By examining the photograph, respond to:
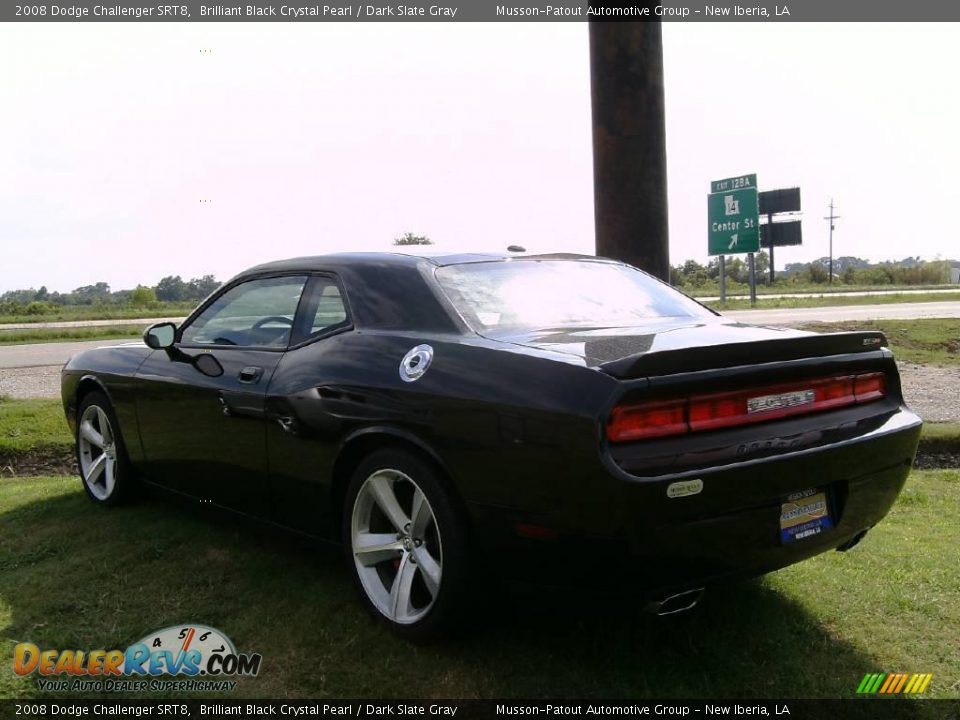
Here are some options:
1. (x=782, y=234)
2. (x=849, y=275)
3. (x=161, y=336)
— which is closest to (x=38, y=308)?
(x=782, y=234)

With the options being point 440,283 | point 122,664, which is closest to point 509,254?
point 440,283

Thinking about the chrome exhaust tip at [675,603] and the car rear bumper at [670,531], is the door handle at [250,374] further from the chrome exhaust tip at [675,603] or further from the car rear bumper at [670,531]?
the chrome exhaust tip at [675,603]

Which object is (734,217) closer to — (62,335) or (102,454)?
(62,335)

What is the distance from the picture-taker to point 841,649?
116 inches

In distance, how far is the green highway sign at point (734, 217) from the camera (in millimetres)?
30203

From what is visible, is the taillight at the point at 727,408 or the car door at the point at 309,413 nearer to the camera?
the taillight at the point at 727,408

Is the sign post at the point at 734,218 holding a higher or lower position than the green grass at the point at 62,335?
higher

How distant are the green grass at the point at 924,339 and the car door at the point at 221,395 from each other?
28.1ft

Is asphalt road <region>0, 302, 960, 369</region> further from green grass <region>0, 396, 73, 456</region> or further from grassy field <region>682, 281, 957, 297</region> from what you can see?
grassy field <region>682, 281, 957, 297</region>

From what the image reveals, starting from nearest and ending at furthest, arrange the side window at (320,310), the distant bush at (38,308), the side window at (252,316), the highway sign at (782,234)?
the side window at (320,310) → the side window at (252,316) → the distant bush at (38,308) → the highway sign at (782,234)

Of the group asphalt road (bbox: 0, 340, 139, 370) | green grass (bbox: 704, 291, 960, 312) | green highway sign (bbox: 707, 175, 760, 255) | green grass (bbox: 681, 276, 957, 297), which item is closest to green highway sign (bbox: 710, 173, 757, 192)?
green highway sign (bbox: 707, 175, 760, 255)

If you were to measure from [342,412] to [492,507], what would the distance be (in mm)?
800

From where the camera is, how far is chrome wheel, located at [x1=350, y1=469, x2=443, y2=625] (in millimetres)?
2963

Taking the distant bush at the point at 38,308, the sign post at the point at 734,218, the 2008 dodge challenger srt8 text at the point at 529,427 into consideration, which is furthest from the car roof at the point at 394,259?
the distant bush at the point at 38,308
